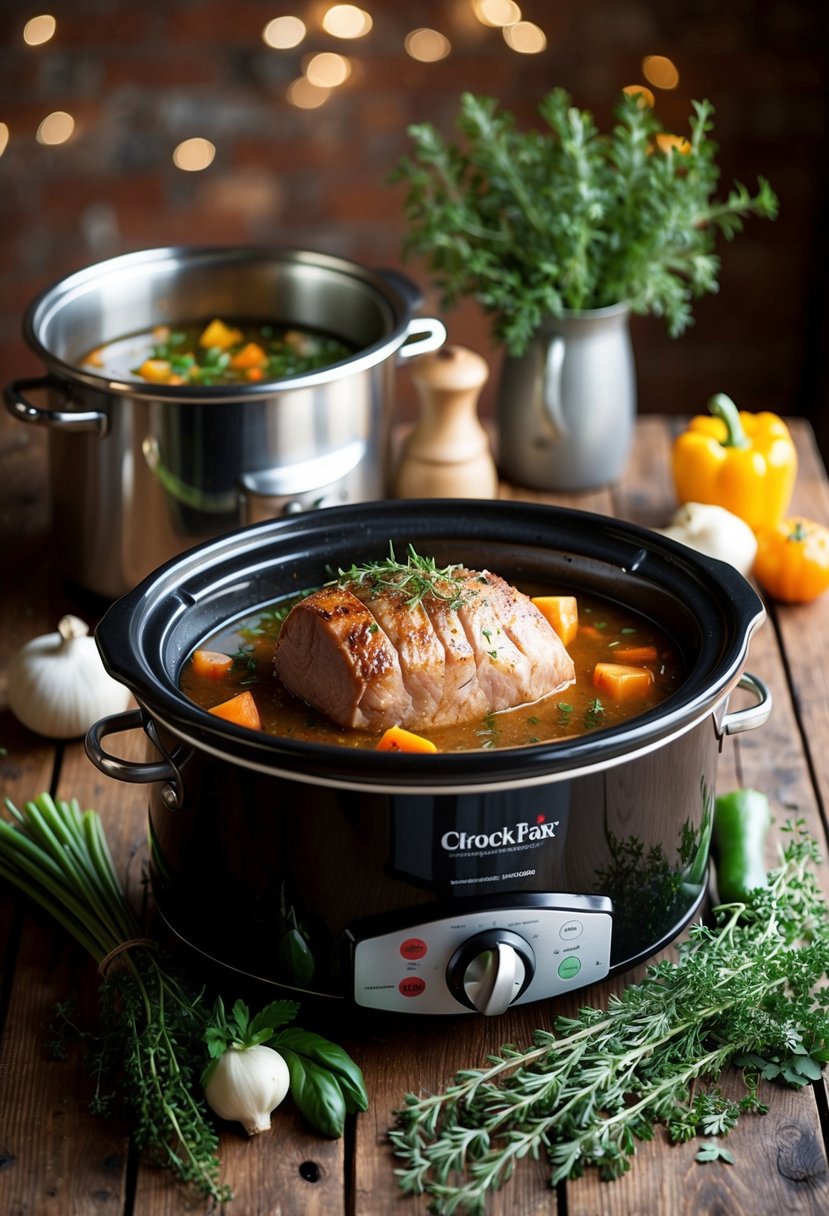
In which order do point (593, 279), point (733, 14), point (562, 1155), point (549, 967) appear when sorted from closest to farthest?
1. point (562, 1155)
2. point (549, 967)
3. point (593, 279)
4. point (733, 14)

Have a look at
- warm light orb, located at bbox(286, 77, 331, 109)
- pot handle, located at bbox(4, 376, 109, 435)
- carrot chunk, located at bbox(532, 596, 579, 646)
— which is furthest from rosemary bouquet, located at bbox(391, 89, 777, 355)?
warm light orb, located at bbox(286, 77, 331, 109)

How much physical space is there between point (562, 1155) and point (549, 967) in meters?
0.25

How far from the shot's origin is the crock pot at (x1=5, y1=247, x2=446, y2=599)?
2791 millimetres

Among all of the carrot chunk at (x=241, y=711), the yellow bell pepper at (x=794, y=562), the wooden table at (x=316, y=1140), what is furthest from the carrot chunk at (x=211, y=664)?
the yellow bell pepper at (x=794, y=562)

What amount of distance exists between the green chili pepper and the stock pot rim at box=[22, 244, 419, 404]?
1112mm

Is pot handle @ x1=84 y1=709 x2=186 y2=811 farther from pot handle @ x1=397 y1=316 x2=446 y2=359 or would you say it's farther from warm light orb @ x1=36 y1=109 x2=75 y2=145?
warm light orb @ x1=36 y1=109 x2=75 y2=145

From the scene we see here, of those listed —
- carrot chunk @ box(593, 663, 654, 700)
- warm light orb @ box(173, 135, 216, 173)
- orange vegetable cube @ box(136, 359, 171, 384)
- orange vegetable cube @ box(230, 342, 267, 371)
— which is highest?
carrot chunk @ box(593, 663, 654, 700)

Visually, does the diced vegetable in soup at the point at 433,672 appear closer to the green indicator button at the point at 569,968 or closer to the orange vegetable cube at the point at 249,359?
the green indicator button at the point at 569,968

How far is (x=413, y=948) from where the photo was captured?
187cm

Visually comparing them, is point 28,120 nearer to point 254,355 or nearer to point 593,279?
point 254,355

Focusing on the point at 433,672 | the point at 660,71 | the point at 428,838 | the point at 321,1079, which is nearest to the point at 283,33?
the point at 660,71

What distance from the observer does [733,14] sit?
463cm

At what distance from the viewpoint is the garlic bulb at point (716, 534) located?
10.2 ft

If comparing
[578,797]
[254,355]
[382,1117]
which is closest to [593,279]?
[254,355]
